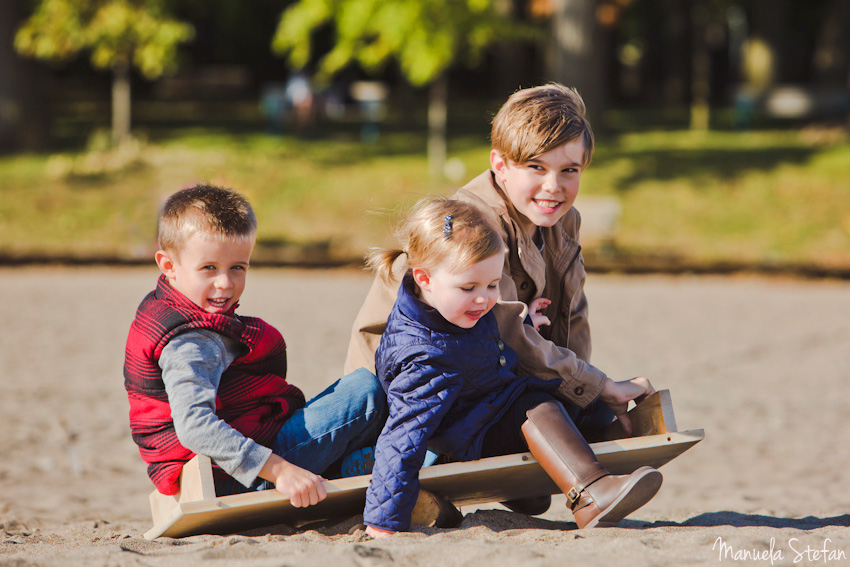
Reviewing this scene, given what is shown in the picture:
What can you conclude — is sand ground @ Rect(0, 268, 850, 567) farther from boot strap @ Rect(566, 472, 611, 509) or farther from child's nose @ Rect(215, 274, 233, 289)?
child's nose @ Rect(215, 274, 233, 289)

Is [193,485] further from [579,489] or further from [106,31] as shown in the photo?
[106,31]

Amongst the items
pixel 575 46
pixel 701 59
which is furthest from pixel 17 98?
pixel 701 59

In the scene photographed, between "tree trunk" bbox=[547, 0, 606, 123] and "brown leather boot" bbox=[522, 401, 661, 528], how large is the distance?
1369 centimetres

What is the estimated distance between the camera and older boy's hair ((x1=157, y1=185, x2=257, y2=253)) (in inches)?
133

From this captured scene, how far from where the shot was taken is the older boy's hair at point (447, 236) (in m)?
3.35

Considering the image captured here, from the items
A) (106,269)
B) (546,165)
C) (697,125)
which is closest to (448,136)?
(697,125)

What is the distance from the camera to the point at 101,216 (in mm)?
15406

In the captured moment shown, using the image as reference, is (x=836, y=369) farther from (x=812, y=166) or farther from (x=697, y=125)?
(x=697, y=125)

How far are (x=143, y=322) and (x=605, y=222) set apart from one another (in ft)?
35.1

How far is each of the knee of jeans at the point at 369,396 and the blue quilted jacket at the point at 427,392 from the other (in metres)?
0.06

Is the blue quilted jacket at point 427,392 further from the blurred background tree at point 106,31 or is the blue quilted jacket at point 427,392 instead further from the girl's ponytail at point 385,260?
the blurred background tree at point 106,31

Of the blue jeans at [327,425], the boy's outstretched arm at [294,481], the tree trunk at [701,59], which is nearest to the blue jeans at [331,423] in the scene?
the blue jeans at [327,425]

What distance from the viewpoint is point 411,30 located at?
49.9 feet

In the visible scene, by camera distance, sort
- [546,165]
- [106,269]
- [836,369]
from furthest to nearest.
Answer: [106,269]
[836,369]
[546,165]
